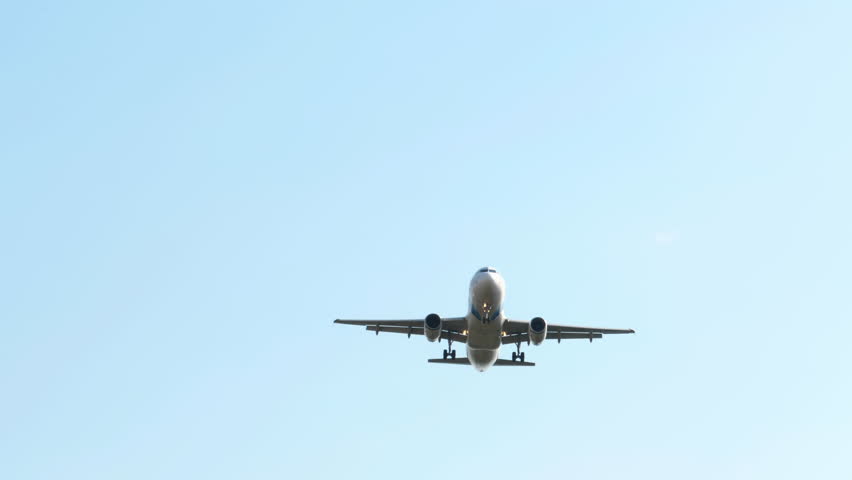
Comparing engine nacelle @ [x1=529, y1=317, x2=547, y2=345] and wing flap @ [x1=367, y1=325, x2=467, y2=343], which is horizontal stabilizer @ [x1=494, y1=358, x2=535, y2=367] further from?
engine nacelle @ [x1=529, y1=317, x2=547, y2=345]

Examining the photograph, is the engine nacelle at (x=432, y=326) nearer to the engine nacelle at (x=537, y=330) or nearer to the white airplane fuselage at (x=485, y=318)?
the white airplane fuselage at (x=485, y=318)

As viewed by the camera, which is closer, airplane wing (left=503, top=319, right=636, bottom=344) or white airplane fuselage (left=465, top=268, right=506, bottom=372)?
white airplane fuselage (left=465, top=268, right=506, bottom=372)

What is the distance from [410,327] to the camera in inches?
2470

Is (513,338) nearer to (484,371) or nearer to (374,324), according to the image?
(484,371)

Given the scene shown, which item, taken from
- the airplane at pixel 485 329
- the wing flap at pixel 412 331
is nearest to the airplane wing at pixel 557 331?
the airplane at pixel 485 329

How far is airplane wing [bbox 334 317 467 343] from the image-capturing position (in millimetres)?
61328

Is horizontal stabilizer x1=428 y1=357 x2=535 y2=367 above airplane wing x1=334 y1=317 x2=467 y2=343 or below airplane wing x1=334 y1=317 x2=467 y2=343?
below

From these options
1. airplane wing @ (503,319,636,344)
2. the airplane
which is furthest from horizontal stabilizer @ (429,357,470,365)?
airplane wing @ (503,319,636,344)

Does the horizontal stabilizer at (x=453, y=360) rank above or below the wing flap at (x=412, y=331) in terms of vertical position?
below

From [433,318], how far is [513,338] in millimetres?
6717

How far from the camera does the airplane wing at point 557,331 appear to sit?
61.5 m

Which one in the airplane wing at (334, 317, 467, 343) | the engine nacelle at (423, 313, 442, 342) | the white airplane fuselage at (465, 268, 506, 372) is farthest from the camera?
the airplane wing at (334, 317, 467, 343)

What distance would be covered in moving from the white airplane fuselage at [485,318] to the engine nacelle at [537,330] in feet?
5.82

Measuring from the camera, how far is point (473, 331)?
5753 cm
